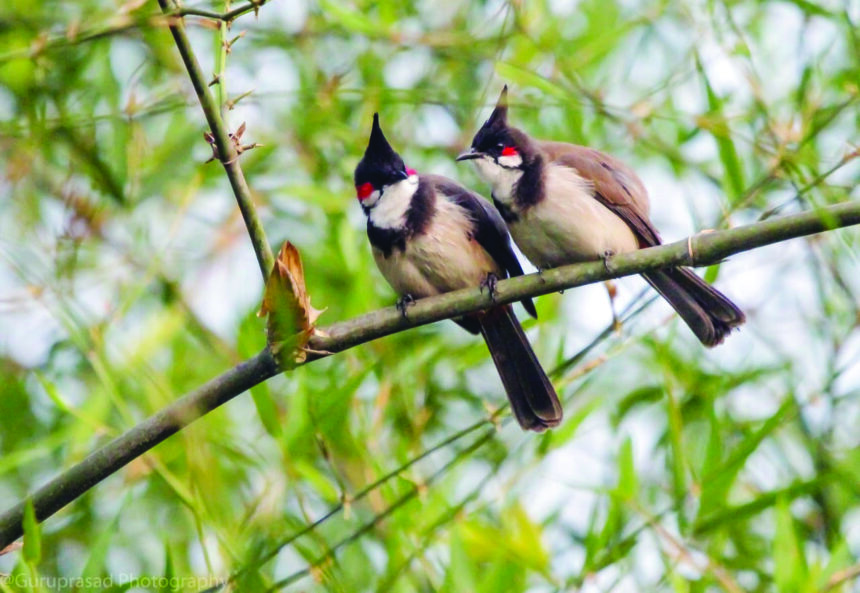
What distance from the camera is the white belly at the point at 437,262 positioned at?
10.2 ft

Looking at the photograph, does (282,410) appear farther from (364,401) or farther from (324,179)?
(324,179)

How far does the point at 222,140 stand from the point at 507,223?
144 centimetres

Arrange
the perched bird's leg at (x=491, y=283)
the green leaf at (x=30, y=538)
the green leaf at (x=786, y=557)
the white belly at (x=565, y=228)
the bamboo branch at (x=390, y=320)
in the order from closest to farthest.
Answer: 1. the green leaf at (x=30, y=538)
2. the bamboo branch at (x=390, y=320)
3. the perched bird's leg at (x=491, y=283)
4. the green leaf at (x=786, y=557)
5. the white belly at (x=565, y=228)

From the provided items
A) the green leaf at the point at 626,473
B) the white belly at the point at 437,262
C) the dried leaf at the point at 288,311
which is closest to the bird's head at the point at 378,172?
the white belly at the point at 437,262

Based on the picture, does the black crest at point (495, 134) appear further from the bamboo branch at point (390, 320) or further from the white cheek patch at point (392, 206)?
the bamboo branch at point (390, 320)

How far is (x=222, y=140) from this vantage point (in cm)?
173

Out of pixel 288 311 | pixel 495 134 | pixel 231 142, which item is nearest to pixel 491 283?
pixel 495 134

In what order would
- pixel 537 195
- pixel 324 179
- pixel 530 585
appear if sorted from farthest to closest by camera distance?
pixel 324 179, pixel 537 195, pixel 530 585

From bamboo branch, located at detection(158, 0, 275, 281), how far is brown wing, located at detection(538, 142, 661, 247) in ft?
4.78

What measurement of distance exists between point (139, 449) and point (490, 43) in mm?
2131

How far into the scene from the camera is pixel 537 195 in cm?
304

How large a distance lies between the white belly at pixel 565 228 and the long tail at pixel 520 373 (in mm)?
231

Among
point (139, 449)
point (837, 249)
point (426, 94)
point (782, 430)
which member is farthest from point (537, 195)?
point (139, 449)

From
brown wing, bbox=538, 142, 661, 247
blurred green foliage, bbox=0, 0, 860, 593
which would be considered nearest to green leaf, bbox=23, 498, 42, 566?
blurred green foliage, bbox=0, 0, 860, 593
